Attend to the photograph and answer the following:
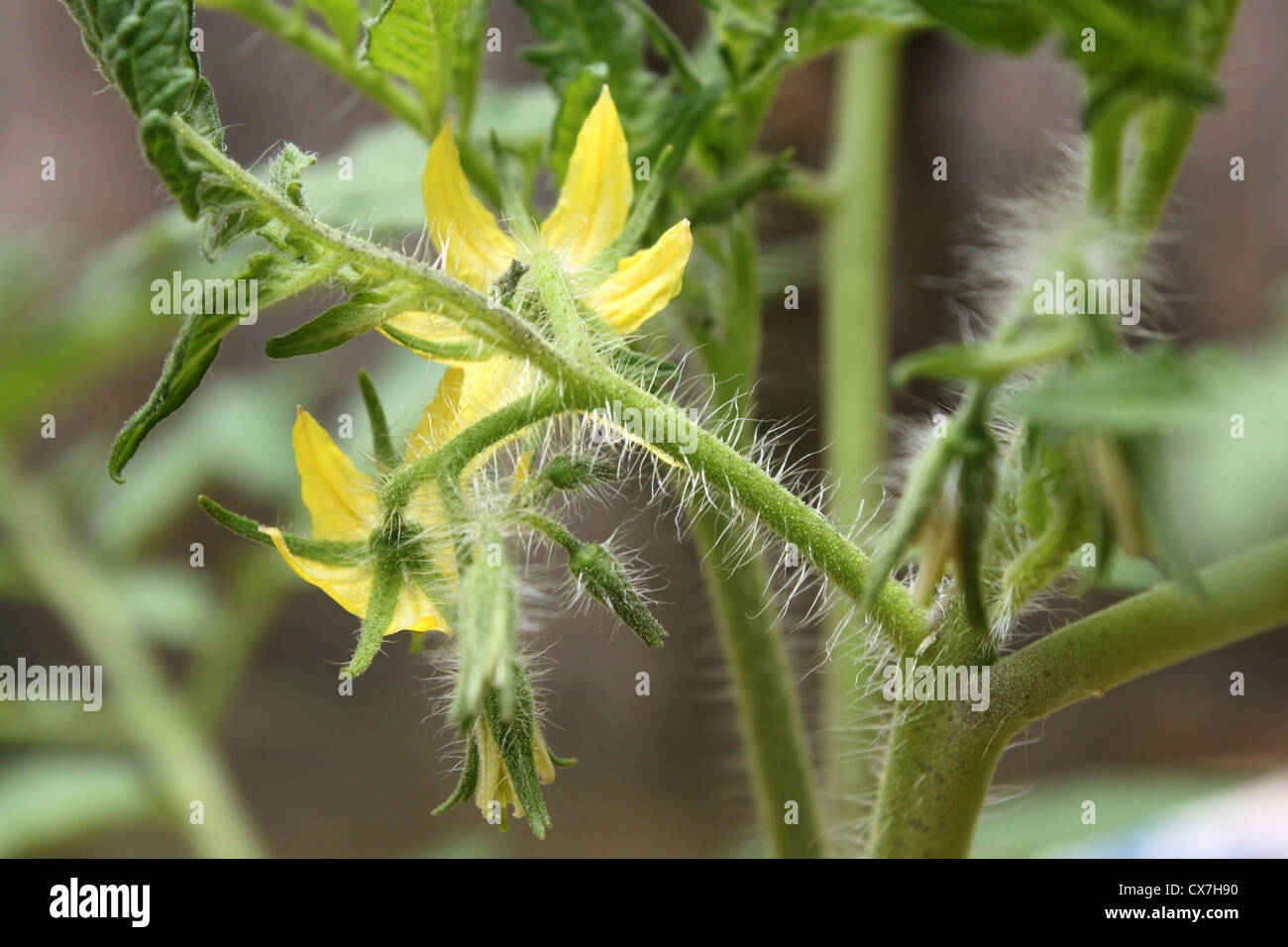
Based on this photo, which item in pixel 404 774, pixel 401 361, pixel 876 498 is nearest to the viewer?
pixel 876 498

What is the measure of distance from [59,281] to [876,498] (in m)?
1.17

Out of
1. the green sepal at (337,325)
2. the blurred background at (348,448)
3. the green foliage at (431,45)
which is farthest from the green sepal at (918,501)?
the blurred background at (348,448)

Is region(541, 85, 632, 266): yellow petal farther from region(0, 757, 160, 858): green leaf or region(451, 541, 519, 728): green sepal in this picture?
region(0, 757, 160, 858): green leaf

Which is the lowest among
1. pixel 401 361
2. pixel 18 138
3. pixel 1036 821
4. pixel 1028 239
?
pixel 1036 821

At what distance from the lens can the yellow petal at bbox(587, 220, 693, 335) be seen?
1.55 feet

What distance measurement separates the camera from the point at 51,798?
1.11 meters

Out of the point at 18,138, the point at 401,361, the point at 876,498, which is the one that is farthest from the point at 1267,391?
the point at 18,138

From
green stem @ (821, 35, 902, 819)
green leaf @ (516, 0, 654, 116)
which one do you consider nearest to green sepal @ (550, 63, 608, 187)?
green leaf @ (516, 0, 654, 116)

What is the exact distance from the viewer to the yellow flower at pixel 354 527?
44 centimetres

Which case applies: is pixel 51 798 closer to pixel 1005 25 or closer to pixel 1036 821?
pixel 1036 821

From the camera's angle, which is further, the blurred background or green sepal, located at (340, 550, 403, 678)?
the blurred background

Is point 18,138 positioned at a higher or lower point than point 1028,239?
higher

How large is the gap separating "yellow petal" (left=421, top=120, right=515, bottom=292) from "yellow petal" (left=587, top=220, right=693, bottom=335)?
0.06 metres

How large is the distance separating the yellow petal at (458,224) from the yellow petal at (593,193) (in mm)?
27
